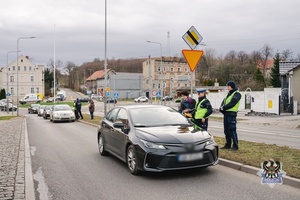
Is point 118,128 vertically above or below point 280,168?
above

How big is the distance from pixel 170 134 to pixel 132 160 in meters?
1.02

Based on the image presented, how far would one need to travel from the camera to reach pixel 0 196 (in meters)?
5.36

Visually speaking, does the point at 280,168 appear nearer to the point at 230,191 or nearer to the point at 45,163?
the point at 230,191

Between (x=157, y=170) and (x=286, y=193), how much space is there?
2.28 meters

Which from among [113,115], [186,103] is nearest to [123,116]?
[113,115]

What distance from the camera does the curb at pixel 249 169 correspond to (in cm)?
572

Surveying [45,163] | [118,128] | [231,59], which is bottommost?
[45,163]

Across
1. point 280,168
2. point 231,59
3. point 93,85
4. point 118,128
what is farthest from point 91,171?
point 93,85

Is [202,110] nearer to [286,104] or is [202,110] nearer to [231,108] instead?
[231,108]

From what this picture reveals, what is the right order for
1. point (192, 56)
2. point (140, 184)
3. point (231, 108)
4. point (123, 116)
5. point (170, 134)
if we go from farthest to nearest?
point (192, 56)
point (231, 108)
point (123, 116)
point (170, 134)
point (140, 184)

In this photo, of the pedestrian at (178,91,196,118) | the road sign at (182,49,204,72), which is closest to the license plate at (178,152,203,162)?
the pedestrian at (178,91,196,118)

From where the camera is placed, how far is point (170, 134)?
6656mm

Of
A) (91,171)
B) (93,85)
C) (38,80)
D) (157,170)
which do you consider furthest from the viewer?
(93,85)

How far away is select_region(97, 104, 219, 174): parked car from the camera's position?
6.30 meters
